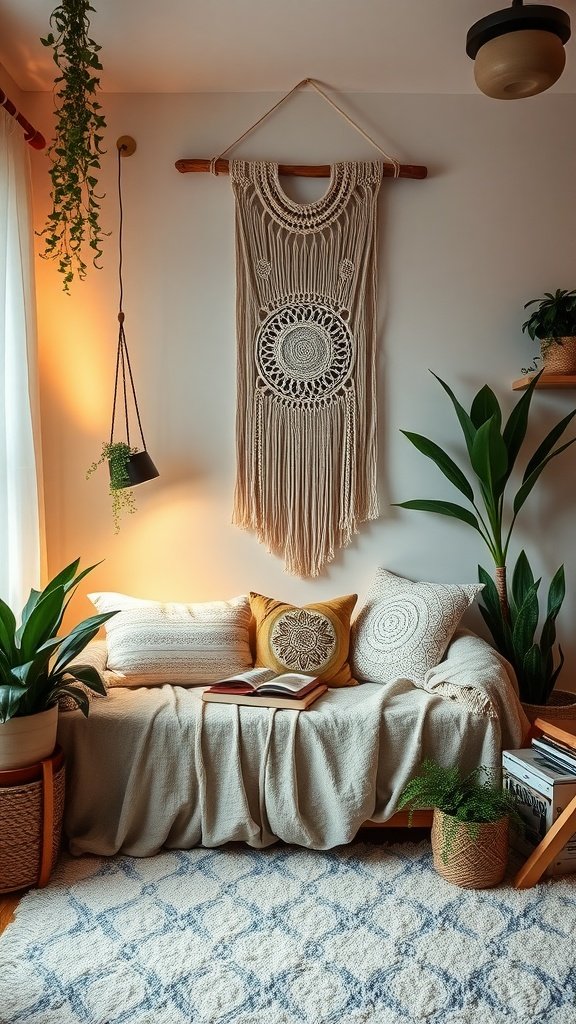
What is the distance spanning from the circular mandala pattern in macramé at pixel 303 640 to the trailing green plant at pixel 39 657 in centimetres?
69

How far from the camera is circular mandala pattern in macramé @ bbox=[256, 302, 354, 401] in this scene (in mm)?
3094

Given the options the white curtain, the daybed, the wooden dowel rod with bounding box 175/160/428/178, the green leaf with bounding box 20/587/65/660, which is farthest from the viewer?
the wooden dowel rod with bounding box 175/160/428/178

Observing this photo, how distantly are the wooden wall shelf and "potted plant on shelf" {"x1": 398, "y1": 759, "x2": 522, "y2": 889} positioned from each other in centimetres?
145

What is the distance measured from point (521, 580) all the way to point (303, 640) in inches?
33.9

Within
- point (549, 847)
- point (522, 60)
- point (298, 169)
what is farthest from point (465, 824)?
point (298, 169)

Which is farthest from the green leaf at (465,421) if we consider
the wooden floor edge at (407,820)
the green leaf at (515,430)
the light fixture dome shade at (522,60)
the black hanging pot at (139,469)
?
the wooden floor edge at (407,820)

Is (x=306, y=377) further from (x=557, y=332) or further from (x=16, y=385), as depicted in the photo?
(x=16, y=385)

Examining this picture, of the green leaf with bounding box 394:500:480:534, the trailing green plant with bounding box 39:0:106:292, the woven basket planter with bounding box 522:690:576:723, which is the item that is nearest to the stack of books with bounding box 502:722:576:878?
the woven basket planter with bounding box 522:690:576:723

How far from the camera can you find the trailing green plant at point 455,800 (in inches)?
87.0

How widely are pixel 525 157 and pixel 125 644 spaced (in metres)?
2.38

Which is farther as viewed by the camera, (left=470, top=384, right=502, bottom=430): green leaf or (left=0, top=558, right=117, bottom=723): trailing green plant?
(left=470, top=384, right=502, bottom=430): green leaf

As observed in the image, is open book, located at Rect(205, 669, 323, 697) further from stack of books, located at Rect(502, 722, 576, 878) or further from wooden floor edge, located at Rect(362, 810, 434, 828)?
stack of books, located at Rect(502, 722, 576, 878)

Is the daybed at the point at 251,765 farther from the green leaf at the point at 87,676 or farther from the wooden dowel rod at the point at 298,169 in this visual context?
the wooden dowel rod at the point at 298,169

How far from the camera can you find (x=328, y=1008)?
173 centimetres
